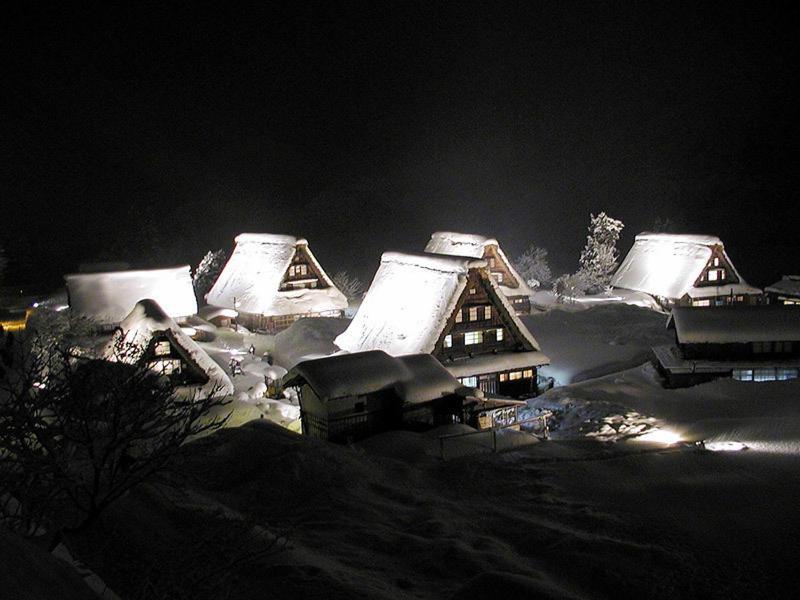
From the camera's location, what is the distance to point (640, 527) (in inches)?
473

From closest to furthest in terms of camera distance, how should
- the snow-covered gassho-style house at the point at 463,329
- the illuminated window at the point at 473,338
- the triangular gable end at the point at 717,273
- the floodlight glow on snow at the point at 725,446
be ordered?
1. the floodlight glow on snow at the point at 725,446
2. the snow-covered gassho-style house at the point at 463,329
3. the illuminated window at the point at 473,338
4. the triangular gable end at the point at 717,273

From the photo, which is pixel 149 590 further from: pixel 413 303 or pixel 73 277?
pixel 73 277

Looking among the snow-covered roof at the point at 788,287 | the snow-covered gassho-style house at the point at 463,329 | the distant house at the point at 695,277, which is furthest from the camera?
the snow-covered roof at the point at 788,287

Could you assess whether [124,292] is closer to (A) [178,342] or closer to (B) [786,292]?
(A) [178,342]

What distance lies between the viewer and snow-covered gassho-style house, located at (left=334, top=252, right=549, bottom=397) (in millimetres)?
23859

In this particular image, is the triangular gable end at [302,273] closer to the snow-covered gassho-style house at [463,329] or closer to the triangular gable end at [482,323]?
the snow-covered gassho-style house at [463,329]

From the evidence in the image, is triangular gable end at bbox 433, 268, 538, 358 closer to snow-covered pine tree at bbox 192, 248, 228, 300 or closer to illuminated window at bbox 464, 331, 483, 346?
illuminated window at bbox 464, 331, 483, 346

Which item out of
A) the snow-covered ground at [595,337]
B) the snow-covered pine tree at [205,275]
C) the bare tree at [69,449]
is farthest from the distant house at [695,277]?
the bare tree at [69,449]

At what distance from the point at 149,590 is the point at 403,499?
23.9 ft

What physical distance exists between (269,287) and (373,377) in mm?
17856

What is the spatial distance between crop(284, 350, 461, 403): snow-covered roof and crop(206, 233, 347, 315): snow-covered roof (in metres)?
15.6

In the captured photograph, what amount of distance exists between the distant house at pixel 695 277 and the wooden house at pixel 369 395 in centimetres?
2288

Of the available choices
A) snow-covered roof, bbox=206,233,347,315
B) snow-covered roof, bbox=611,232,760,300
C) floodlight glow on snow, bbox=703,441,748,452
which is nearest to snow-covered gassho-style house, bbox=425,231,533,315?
snow-covered roof, bbox=206,233,347,315

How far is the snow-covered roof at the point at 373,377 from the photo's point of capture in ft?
63.0
